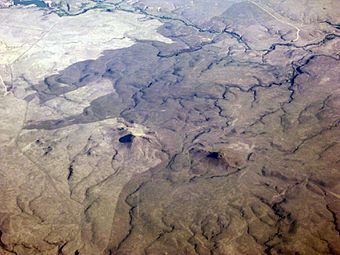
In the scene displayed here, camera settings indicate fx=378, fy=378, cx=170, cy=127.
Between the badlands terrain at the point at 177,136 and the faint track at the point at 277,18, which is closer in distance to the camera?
the badlands terrain at the point at 177,136

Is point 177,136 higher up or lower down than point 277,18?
lower down

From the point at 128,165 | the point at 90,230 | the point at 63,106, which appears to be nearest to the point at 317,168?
the point at 128,165

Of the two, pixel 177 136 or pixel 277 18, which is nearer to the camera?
pixel 177 136

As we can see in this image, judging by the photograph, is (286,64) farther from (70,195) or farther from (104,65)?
(70,195)

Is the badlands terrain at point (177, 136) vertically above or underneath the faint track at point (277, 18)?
underneath

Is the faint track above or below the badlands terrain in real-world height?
above

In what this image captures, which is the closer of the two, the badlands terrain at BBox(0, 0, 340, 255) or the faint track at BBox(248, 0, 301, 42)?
the badlands terrain at BBox(0, 0, 340, 255)

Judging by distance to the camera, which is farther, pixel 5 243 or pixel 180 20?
pixel 180 20

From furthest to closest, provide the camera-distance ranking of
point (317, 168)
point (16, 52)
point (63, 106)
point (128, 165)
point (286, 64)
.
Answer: point (16, 52), point (286, 64), point (63, 106), point (128, 165), point (317, 168)
